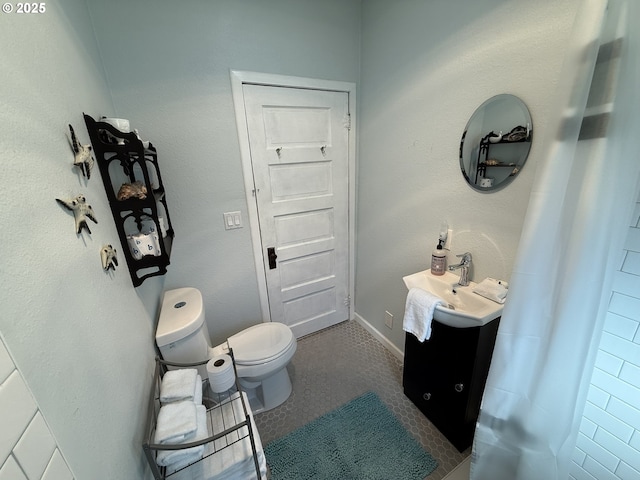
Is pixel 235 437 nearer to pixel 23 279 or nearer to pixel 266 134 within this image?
pixel 23 279

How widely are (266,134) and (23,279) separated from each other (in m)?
1.45

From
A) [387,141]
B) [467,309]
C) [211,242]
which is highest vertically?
[387,141]

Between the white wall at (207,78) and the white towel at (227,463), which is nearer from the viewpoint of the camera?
the white towel at (227,463)

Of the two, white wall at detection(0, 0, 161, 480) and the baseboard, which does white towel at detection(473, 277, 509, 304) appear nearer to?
the baseboard

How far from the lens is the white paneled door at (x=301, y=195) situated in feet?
5.51

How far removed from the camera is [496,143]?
116 cm

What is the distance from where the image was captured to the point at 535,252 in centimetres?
83

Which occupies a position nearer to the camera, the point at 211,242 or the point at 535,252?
the point at 535,252

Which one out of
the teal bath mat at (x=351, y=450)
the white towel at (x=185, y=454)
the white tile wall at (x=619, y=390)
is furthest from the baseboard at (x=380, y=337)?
the white towel at (x=185, y=454)

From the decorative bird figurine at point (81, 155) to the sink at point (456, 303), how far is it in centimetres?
142

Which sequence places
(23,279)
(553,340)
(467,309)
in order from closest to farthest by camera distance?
1. (23,279)
2. (553,340)
3. (467,309)

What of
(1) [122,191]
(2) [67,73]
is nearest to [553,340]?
(1) [122,191]

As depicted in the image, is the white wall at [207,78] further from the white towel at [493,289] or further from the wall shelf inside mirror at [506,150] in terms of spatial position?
the white towel at [493,289]

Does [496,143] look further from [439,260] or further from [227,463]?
[227,463]
